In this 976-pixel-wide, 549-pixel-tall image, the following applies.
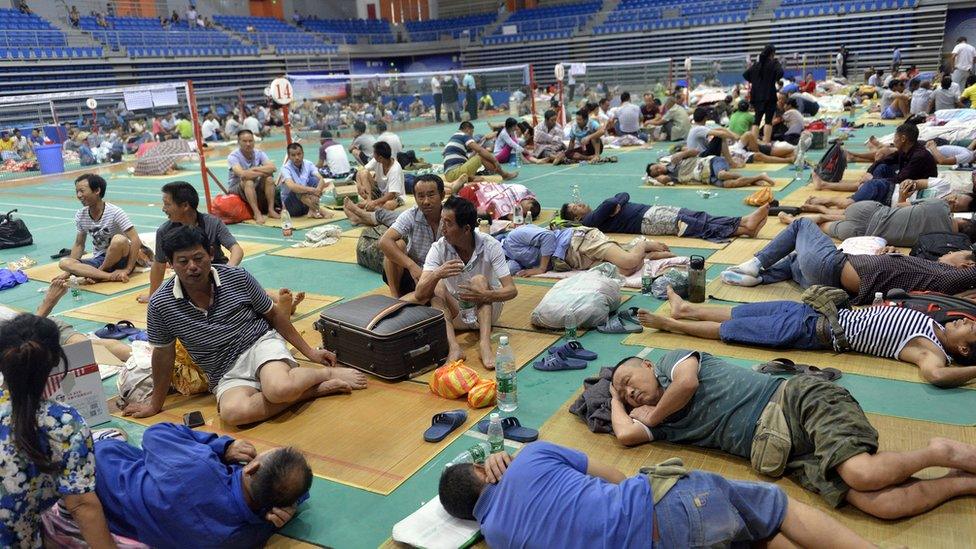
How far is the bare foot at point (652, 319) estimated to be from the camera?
5660 millimetres

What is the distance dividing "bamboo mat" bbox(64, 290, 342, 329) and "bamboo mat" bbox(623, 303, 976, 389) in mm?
3228

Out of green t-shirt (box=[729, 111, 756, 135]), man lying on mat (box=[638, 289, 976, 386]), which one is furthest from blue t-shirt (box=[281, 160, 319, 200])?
green t-shirt (box=[729, 111, 756, 135])

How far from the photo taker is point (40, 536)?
2.97 meters

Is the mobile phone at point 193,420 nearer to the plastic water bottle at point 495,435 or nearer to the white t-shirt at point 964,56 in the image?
the plastic water bottle at point 495,435

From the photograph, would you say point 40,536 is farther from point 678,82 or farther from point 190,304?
point 678,82

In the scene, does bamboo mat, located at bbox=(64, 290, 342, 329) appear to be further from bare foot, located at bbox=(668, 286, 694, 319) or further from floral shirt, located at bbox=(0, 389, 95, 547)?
floral shirt, located at bbox=(0, 389, 95, 547)

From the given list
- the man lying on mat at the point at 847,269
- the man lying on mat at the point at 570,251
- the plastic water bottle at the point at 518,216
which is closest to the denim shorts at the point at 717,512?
the man lying on mat at the point at 847,269

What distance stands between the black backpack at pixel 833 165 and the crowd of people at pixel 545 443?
138cm

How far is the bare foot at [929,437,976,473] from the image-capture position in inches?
132

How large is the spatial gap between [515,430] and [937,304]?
3085 mm

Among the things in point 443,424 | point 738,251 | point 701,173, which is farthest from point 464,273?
point 701,173

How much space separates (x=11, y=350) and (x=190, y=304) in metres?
1.79

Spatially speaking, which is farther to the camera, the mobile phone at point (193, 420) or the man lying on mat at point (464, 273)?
the man lying on mat at point (464, 273)

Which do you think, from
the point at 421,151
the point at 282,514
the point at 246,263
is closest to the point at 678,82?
the point at 421,151
